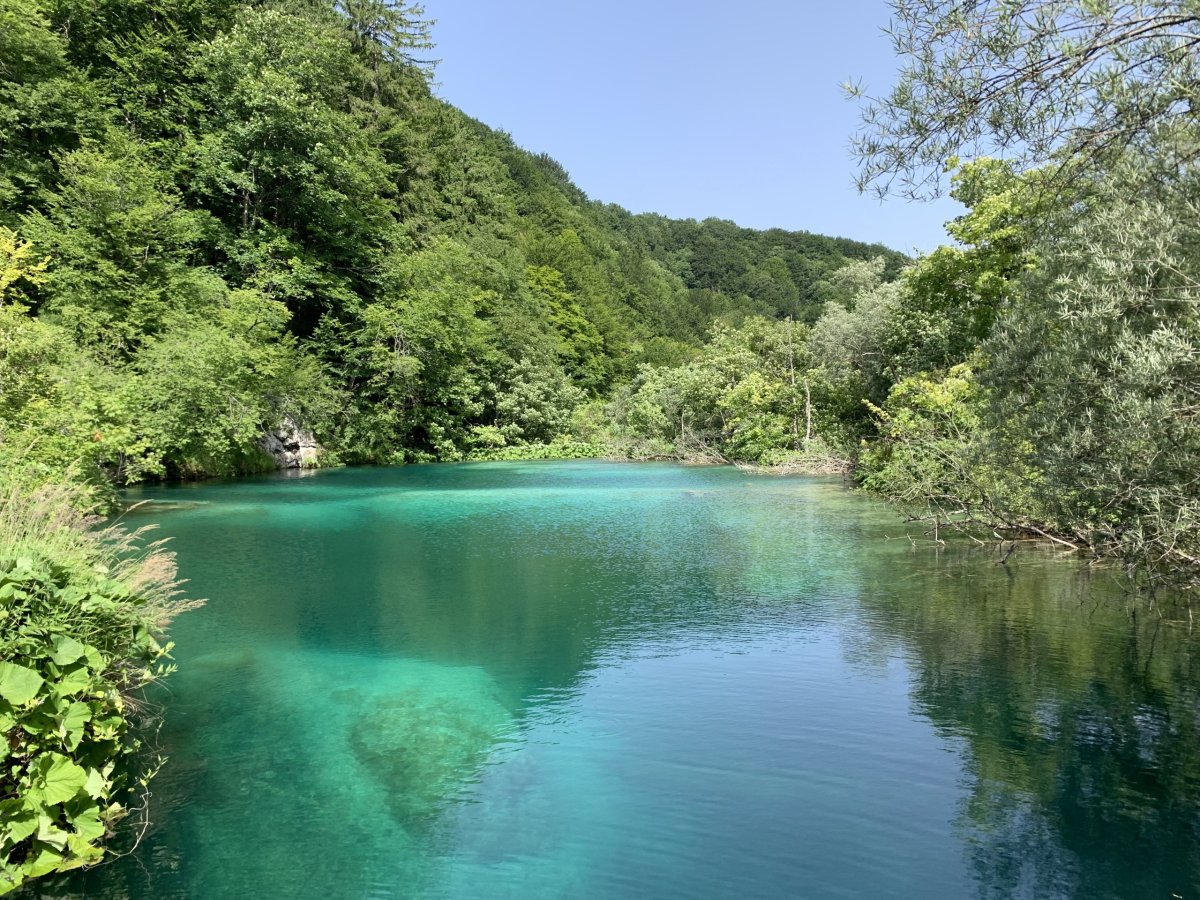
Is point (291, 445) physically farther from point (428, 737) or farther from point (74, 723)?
point (74, 723)

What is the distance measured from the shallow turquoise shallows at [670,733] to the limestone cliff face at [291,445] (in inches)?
699

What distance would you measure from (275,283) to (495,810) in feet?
95.7

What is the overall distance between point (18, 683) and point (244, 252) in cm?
2956

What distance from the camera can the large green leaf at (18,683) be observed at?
3730mm

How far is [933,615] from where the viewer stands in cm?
952

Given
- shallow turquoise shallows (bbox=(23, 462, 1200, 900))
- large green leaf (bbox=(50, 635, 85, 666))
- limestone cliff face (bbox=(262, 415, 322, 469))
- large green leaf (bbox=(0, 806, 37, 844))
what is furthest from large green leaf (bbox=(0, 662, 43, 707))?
limestone cliff face (bbox=(262, 415, 322, 469))

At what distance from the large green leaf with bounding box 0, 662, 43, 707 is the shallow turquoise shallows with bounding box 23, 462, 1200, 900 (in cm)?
106

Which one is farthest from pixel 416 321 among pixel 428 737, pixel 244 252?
pixel 428 737

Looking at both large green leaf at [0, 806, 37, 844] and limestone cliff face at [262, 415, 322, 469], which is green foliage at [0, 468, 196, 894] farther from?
limestone cliff face at [262, 415, 322, 469]

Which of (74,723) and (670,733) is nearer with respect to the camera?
(74,723)

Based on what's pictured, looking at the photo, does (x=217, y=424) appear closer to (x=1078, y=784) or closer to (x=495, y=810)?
(x=495, y=810)

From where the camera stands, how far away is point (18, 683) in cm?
378

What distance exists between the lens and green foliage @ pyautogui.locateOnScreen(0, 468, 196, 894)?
3838mm

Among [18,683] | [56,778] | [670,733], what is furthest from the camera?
[670,733]
